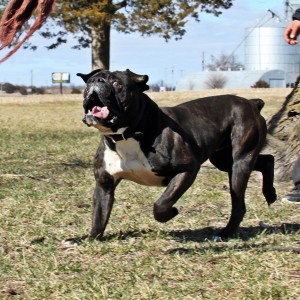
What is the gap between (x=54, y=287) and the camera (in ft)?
14.0

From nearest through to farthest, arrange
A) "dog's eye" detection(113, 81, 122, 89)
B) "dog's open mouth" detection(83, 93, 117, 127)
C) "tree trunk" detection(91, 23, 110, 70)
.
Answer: "dog's open mouth" detection(83, 93, 117, 127)
"dog's eye" detection(113, 81, 122, 89)
"tree trunk" detection(91, 23, 110, 70)

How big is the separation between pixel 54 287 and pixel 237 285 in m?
1.03

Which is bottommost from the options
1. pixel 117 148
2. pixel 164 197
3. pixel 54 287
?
pixel 54 287

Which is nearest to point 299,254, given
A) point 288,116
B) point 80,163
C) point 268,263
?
point 268,263

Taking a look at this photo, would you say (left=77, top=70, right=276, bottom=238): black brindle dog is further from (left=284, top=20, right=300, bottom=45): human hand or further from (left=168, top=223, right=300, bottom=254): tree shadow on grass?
(left=284, top=20, right=300, bottom=45): human hand

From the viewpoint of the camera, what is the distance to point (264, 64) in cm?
8819

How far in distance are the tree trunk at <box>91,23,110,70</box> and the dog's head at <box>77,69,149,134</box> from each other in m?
24.0

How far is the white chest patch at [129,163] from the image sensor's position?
5.16 meters

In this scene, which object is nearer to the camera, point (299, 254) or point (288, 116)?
point (299, 254)

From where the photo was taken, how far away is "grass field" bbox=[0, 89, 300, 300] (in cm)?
425

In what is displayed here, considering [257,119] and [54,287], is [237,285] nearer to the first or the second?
[54,287]

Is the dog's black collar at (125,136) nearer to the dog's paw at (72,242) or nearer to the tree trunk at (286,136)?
the dog's paw at (72,242)

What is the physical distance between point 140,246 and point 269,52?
83.9 metres

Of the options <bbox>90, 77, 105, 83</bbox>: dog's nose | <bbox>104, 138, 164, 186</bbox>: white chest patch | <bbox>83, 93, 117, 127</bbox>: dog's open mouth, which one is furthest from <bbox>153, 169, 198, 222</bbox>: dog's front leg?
<bbox>90, 77, 105, 83</bbox>: dog's nose
